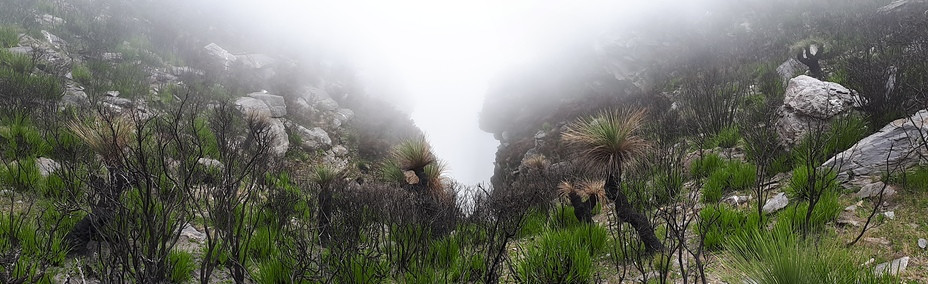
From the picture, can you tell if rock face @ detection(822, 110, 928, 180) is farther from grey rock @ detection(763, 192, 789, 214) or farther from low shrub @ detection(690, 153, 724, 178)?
low shrub @ detection(690, 153, 724, 178)

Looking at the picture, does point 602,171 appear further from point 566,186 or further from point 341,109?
point 341,109

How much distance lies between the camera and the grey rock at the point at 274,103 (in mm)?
15211

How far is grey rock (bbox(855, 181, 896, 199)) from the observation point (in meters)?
4.00

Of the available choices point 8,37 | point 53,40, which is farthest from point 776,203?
point 53,40

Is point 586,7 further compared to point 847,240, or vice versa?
point 586,7

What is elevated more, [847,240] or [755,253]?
[755,253]

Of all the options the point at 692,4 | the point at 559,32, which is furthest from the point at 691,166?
the point at 559,32

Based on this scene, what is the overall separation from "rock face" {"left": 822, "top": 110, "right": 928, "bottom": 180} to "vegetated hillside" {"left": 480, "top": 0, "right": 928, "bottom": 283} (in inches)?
0.8

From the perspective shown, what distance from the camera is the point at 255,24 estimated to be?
2741 centimetres

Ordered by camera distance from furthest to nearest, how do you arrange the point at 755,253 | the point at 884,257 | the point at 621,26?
the point at 621,26
the point at 884,257
the point at 755,253

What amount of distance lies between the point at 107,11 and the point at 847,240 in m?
27.2

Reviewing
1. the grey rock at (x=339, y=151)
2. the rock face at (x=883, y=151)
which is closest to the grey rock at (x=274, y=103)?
the grey rock at (x=339, y=151)

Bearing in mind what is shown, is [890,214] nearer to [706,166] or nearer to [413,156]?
[706,166]

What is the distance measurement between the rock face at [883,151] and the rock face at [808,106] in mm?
1372
